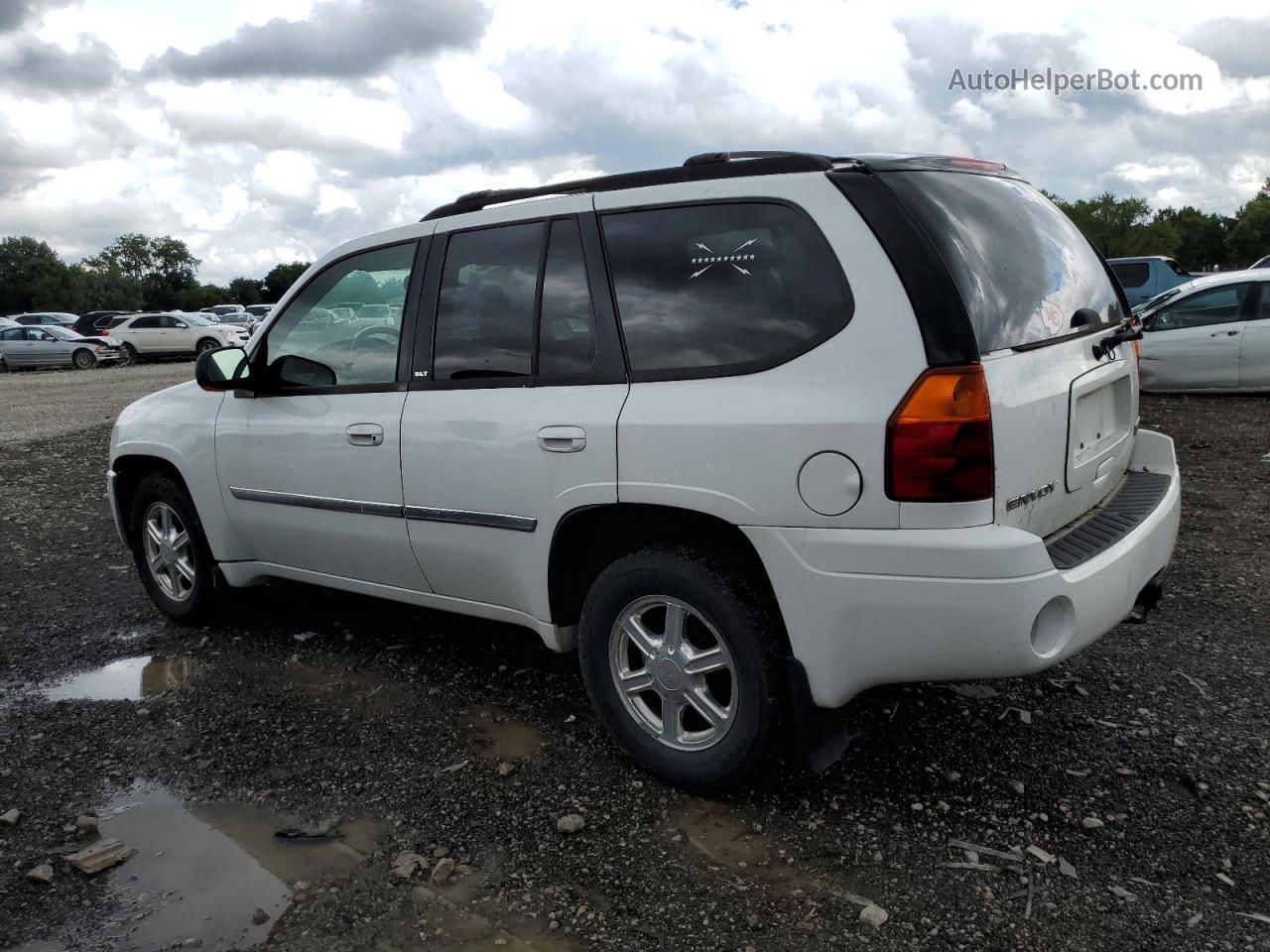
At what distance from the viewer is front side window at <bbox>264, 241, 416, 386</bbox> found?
4.04 meters

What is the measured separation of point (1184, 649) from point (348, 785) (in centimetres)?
329

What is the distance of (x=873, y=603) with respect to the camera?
9.20 feet

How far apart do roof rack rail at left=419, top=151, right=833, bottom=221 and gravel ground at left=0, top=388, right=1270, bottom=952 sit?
1.89 metres

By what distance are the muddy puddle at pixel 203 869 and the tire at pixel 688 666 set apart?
86 cm

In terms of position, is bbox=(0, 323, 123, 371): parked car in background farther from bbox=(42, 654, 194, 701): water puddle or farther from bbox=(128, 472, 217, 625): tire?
bbox=(42, 654, 194, 701): water puddle

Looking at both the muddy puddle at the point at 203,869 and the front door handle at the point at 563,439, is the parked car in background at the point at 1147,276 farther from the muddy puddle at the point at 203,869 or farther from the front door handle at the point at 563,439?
the muddy puddle at the point at 203,869

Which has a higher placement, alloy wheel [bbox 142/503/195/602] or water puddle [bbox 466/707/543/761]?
alloy wheel [bbox 142/503/195/602]

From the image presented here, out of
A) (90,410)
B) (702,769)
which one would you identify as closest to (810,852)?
(702,769)

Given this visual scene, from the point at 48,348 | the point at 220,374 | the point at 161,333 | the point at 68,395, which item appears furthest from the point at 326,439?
the point at 161,333

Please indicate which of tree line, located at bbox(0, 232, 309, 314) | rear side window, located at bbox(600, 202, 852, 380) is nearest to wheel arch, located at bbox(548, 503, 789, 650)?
rear side window, located at bbox(600, 202, 852, 380)

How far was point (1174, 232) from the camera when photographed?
291ft

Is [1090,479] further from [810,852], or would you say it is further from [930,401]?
[810,852]

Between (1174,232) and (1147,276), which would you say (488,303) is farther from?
(1174,232)

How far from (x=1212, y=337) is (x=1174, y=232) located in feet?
288
